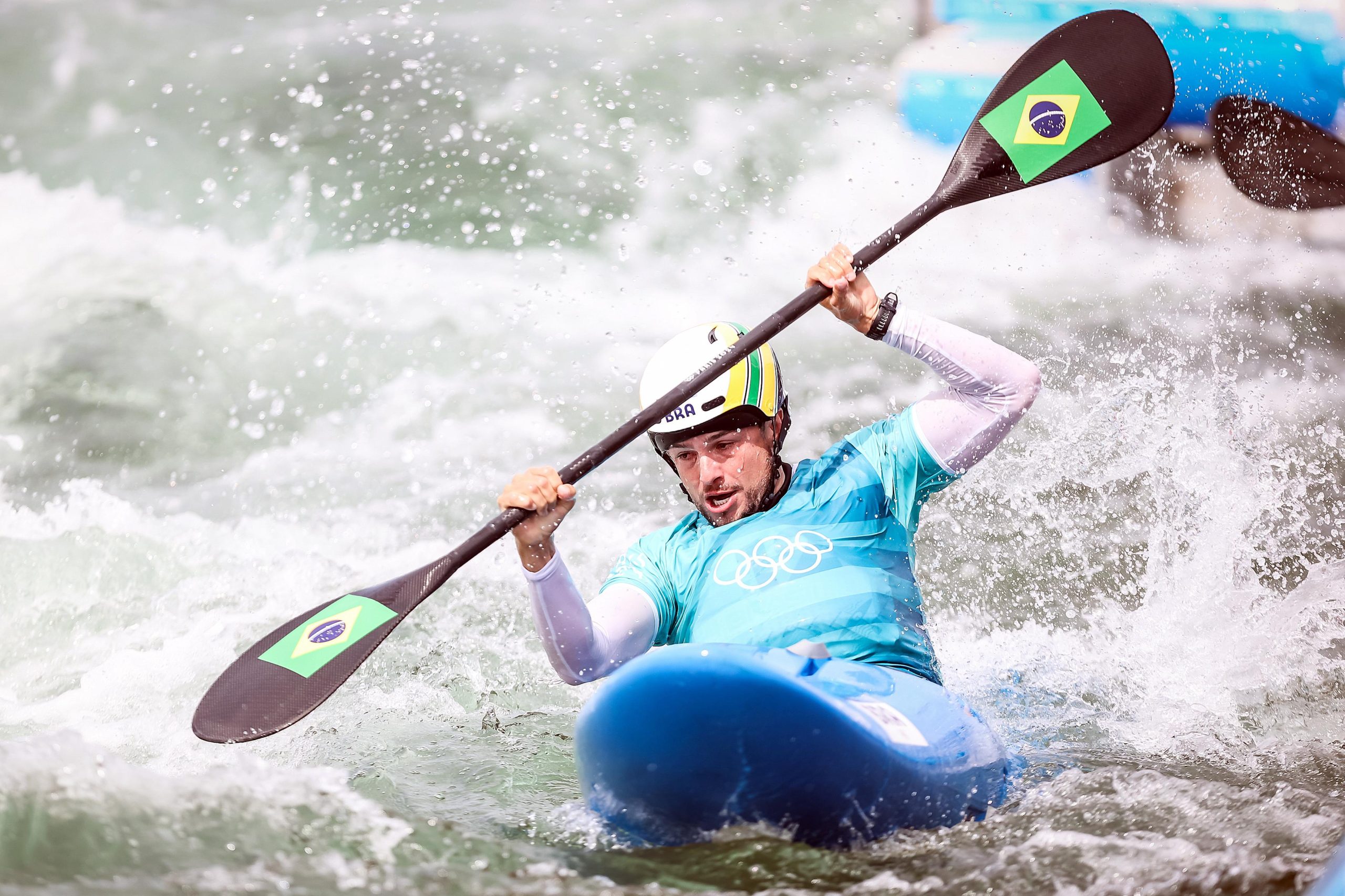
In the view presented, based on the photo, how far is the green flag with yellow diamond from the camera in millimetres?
2895

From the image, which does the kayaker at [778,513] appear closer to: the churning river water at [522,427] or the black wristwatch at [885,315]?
the black wristwatch at [885,315]

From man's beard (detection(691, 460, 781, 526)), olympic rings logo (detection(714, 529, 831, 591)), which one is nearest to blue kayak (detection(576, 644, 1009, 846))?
olympic rings logo (detection(714, 529, 831, 591))

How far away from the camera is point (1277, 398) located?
6.38m

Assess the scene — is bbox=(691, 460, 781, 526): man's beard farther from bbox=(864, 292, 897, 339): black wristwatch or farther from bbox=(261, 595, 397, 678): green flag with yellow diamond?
bbox=(261, 595, 397, 678): green flag with yellow diamond

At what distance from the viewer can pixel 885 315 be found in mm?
2934

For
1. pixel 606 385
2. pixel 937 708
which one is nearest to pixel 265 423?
pixel 606 385

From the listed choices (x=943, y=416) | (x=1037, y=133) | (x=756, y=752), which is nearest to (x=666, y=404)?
(x=943, y=416)

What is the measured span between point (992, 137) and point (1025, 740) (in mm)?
1705

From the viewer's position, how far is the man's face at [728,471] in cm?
296

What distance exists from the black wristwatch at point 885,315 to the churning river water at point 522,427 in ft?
3.71

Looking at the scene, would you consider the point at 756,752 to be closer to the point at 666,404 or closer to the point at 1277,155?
the point at 666,404

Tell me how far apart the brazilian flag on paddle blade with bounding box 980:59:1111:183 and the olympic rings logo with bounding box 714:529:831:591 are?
129 centimetres

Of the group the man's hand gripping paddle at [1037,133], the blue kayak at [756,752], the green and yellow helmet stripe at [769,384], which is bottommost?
the blue kayak at [756,752]

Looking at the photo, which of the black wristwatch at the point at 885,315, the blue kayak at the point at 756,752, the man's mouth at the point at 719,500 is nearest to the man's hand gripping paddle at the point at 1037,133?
the black wristwatch at the point at 885,315
